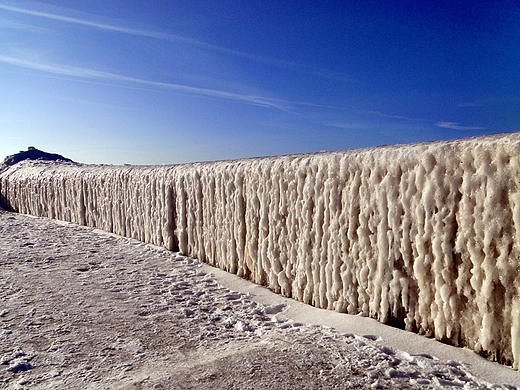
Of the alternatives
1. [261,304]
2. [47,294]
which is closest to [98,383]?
[261,304]

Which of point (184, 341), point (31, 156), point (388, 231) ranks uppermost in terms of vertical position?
point (31, 156)

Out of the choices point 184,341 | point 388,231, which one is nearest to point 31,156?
point 184,341

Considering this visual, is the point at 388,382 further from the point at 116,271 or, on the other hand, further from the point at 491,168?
the point at 116,271

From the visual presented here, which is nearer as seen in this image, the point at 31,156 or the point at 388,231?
the point at 388,231

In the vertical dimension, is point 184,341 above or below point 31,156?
below

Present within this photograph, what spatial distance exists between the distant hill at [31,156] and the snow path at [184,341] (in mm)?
11699

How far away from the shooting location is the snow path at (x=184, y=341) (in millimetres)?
2466

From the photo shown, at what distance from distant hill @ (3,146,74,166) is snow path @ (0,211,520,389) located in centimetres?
1170

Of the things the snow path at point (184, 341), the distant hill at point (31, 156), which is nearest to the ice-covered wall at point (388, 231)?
the snow path at point (184, 341)

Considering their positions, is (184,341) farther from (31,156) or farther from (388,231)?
(31,156)

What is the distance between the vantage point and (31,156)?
51.6ft

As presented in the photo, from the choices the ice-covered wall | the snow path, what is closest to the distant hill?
the snow path

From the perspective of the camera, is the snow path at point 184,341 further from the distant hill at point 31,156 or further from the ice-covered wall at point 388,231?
the distant hill at point 31,156

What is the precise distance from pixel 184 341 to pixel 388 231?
5.71 ft
